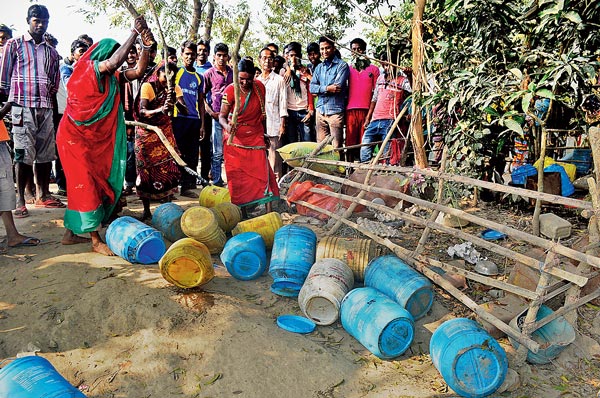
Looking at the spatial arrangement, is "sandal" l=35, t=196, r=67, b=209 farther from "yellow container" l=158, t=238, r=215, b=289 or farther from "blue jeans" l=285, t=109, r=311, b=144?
"blue jeans" l=285, t=109, r=311, b=144

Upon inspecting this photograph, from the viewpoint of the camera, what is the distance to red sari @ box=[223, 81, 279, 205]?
484 centimetres

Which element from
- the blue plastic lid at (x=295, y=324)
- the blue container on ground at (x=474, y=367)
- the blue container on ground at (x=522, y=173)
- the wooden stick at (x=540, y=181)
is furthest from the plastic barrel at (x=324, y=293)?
the blue container on ground at (x=522, y=173)

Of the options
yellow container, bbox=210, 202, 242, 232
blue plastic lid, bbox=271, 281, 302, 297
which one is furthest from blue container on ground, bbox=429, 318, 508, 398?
yellow container, bbox=210, 202, 242, 232

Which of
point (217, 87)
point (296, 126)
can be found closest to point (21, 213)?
point (217, 87)

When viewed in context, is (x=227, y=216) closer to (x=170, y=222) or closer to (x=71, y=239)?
(x=170, y=222)

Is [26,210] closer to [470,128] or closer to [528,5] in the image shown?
[470,128]

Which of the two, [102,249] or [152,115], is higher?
[152,115]

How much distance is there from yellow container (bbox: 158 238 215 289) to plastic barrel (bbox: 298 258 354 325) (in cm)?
70

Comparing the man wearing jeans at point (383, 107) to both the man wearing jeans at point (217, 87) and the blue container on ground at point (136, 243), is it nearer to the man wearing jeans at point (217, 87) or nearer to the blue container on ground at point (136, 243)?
the man wearing jeans at point (217, 87)

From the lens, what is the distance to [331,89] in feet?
20.5

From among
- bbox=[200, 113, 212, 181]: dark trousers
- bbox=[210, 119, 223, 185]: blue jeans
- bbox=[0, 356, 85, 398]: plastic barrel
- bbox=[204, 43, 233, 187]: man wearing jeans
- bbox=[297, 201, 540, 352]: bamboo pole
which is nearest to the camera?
bbox=[0, 356, 85, 398]: plastic barrel

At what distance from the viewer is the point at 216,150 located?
6.71 m

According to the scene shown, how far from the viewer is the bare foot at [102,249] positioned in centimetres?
375

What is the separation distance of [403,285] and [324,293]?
0.54 m
